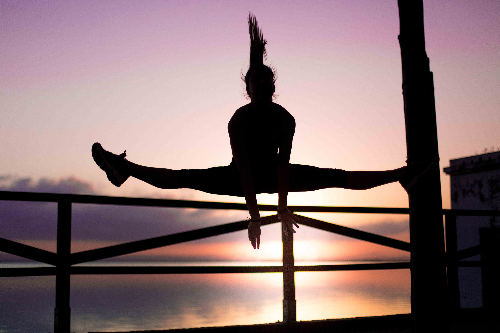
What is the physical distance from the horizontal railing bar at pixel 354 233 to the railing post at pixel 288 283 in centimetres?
27

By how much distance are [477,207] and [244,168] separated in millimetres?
9381

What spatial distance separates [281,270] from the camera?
483cm

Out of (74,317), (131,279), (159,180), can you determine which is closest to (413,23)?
(159,180)

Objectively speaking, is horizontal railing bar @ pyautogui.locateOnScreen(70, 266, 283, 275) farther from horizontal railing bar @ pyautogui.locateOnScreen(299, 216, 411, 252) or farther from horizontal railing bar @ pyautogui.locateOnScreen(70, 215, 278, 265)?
horizontal railing bar @ pyautogui.locateOnScreen(299, 216, 411, 252)

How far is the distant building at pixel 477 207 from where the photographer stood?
401 inches

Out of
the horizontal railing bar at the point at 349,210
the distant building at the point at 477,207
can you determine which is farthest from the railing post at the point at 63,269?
the distant building at the point at 477,207

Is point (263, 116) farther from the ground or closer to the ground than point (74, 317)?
farther from the ground

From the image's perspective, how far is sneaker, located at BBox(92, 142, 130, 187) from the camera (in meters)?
3.12

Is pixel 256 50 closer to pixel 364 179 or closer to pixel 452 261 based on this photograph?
pixel 364 179

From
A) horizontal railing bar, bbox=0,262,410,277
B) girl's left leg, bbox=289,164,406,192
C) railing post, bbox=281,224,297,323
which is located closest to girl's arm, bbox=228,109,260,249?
girl's left leg, bbox=289,164,406,192

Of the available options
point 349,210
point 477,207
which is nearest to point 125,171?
point 349,210

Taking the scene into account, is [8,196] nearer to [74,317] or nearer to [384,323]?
[384,323]

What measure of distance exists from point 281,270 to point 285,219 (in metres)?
1.69

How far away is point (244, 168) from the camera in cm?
312
